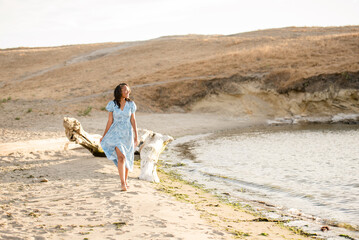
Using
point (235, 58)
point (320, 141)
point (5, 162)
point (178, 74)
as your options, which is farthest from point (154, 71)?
point (5, 162)

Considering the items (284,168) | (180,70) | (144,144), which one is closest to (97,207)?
(144,144)

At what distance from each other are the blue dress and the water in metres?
2.68

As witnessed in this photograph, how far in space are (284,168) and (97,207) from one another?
735 cm

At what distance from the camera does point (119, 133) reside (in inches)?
302

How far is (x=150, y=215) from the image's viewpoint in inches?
233

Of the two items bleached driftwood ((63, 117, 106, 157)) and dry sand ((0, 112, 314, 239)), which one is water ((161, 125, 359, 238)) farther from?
bleached driftwood ((63, 117, 106, 157))

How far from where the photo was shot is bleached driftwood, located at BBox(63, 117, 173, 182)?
9.12 m

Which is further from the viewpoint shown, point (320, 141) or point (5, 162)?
point (320, 141)

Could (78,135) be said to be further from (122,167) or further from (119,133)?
(122,167)

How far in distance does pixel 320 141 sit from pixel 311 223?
1212 centimetres

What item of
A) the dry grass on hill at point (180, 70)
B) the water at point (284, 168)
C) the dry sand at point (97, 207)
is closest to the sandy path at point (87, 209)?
the dry sand at point (97, 207)

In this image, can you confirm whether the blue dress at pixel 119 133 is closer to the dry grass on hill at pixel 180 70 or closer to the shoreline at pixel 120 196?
the shoreline at pixel 120 196

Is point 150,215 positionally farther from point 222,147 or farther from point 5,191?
point 222,147

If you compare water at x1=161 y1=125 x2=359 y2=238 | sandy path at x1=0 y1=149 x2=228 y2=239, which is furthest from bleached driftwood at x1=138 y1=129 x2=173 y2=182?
water at x1=161 y1=125 x2=359 y2=238
